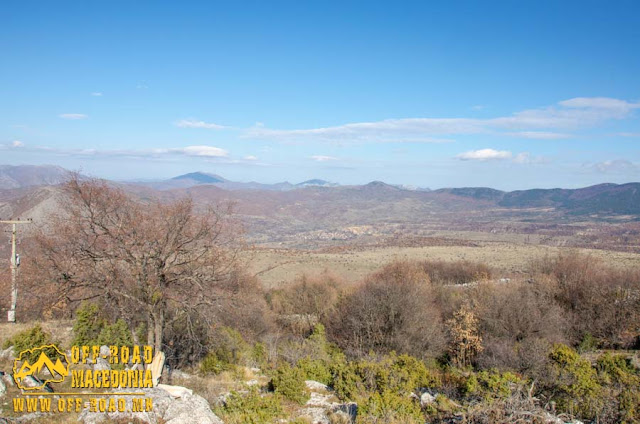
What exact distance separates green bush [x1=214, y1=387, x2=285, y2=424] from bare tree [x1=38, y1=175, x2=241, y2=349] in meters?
3.85

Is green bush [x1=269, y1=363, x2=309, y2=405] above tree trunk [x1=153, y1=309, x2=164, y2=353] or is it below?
below

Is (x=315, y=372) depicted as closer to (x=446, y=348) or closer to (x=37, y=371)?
(x=37, y=371)

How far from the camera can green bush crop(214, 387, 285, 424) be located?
8.28 metres

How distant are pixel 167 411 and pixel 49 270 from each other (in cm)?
605

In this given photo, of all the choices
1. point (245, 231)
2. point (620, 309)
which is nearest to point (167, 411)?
point (245, 231)

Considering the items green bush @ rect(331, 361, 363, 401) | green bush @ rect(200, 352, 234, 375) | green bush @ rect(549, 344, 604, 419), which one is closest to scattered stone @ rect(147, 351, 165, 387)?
green bush @ rect(200, 352, 234, 375)

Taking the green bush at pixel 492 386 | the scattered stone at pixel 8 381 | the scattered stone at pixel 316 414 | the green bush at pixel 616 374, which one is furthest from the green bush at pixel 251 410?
the green bush at pixel 616 374

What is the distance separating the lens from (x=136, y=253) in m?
12.1

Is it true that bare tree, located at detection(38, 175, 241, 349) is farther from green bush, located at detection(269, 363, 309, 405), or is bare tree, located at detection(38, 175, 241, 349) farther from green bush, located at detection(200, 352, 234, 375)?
green bush, located at detection(200, 352, 234, 375)

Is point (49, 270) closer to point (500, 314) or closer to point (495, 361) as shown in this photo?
point (495, 361)

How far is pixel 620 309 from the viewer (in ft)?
85.6

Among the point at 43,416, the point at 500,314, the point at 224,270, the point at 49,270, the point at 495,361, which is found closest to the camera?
the point at 43,416

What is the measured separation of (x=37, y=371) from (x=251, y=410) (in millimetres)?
5671

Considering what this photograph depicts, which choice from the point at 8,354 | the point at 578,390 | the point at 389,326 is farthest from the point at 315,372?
the point at 389,326
